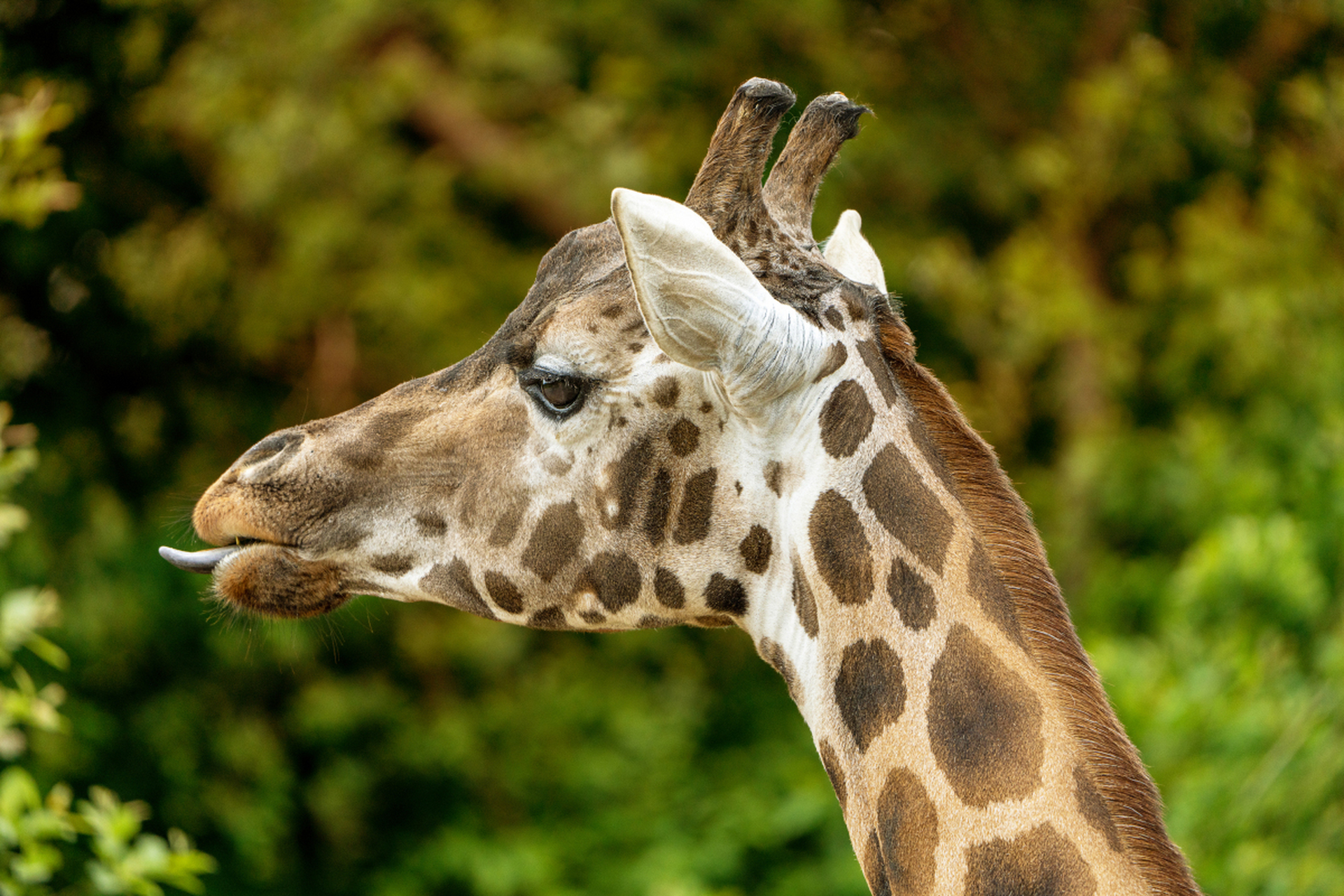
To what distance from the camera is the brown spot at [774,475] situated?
2.11m

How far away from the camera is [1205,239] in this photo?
7305mm

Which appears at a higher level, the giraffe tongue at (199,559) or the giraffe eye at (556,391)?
the giraffe eye at (556,391)

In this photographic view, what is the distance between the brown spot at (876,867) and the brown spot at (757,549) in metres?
0.50

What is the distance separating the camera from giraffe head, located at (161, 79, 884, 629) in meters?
2.13

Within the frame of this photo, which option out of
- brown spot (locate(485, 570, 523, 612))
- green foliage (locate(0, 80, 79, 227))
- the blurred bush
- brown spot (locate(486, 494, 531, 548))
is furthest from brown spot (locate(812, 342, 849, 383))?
the blurred bush

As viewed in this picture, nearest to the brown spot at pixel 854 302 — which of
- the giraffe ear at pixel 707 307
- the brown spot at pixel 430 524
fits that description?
the giraffe ear at pixel 707 307

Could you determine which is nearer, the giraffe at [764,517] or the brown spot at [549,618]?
the giraffe at [764,517]

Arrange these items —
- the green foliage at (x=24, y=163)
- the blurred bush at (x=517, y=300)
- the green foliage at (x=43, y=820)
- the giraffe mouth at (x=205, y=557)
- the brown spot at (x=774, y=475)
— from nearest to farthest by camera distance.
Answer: the brown spot at (x=774, y=475), the giraffe mouth at (x=205, y=557), the green foliage at (x=43, y=820), the green foliage at (x=24, y=163), the blurred bush at (x=517, y=300)

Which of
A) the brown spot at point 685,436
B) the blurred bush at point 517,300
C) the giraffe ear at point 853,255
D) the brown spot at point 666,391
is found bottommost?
the blurred bush at point 517,300

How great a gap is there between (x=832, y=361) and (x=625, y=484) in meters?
0.44

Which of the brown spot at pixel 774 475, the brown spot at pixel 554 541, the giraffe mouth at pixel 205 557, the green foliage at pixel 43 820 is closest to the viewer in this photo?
the brown spot at pixel 774 475

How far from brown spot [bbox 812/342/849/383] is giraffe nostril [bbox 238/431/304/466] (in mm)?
1044

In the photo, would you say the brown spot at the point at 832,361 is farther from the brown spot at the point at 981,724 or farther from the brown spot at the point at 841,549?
the brown spot at the point at 981,724

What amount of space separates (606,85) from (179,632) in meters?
3.75
